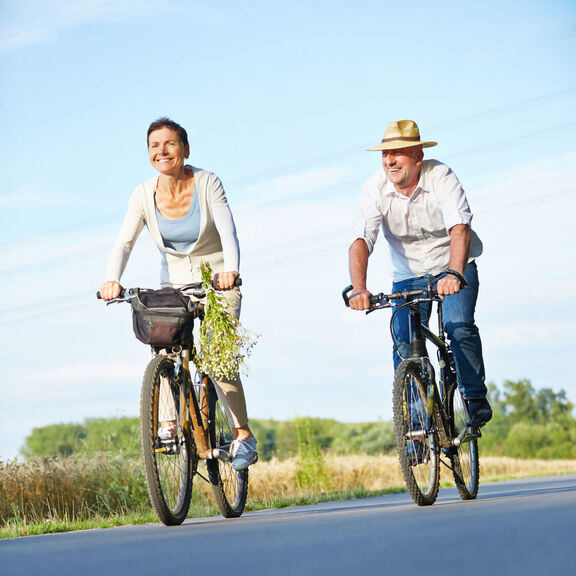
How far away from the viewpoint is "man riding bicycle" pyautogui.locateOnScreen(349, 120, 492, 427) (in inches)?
282

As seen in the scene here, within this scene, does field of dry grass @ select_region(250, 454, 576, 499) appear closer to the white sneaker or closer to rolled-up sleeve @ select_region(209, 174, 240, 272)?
the white sneaker

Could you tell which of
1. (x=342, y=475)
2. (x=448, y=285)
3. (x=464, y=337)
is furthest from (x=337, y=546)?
(x=342, y=475)

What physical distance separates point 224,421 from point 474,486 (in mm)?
1973

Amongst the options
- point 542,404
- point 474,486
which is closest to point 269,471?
point 474,486

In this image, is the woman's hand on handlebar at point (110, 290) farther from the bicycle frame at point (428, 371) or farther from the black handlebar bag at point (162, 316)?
the bicycle frame at point (428, 371)

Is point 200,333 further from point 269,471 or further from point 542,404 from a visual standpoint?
point 542,404

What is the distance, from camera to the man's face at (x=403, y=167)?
7.19 meters

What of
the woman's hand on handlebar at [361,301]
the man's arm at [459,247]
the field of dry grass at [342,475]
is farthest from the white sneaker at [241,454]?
the field of dry grass at [342,475]

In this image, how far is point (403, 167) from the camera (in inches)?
283

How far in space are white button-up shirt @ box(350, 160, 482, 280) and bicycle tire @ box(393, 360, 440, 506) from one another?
0.93 meters

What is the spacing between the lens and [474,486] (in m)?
7.71

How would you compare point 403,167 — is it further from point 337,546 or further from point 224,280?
point 337,546

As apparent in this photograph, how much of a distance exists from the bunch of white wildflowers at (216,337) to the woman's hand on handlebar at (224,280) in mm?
108

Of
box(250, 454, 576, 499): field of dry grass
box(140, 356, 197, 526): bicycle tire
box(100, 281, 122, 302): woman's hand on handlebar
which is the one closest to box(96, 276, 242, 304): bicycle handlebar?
box(100, 281, 122, 302): woman's hand on handlebar
